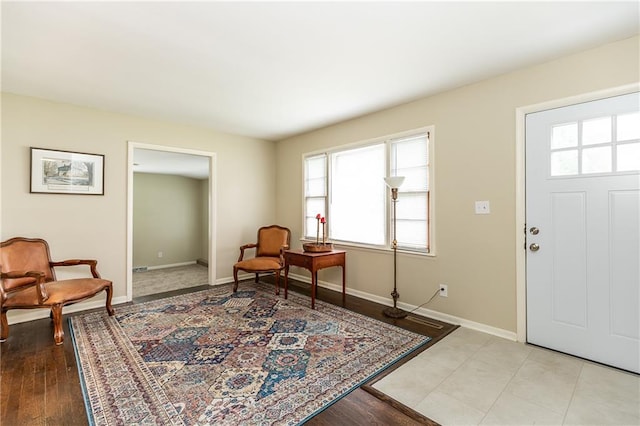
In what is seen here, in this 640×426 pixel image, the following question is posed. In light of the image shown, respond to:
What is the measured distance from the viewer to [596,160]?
7.36 ft

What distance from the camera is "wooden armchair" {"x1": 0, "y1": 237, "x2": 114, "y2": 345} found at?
257 centimetres

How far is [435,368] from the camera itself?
2.17 m

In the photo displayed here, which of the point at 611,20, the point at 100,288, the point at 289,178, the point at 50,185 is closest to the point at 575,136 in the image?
the point at 611,20

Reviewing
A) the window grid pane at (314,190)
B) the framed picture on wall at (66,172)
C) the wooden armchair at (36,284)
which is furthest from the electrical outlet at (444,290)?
the framed picture on wall at (66,172)

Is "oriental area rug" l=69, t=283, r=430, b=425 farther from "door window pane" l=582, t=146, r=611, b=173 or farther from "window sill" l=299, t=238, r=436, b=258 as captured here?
"door window pane" l=582, t=146, r=611, b=173

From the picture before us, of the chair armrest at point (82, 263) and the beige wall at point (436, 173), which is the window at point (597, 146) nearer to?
the beige wall at point (436, 173)

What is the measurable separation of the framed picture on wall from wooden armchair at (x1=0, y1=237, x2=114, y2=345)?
606 millimetres

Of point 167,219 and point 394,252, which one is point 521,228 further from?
point 167,219

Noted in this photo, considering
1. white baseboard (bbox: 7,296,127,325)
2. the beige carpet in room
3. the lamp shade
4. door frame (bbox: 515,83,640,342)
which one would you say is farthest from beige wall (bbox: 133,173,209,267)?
door frame (bbox: 515,83,640,342)

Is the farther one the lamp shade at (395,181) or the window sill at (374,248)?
the window sill at (374,248)

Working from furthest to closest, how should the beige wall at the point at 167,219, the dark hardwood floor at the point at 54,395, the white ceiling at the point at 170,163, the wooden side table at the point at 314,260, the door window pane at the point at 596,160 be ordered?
the beige wall at the point at 167,219 → the white ceiling at the point at 170,163 → the wooden side table at the point at 314,260 → the door window pane at the point at 596,160 → the dark hardwood floor at the point at 54,395

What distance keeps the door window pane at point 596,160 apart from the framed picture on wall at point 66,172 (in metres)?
4.87

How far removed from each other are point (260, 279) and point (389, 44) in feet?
12.5

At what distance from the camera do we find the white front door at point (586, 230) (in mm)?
2117
